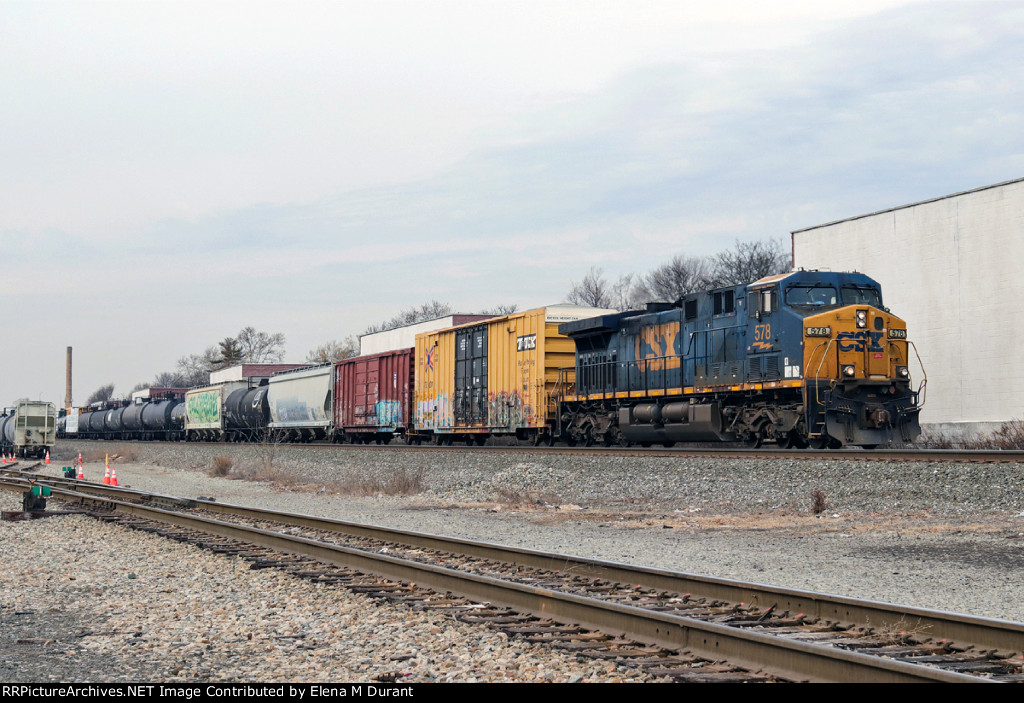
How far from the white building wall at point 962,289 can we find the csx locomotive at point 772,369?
380 inches

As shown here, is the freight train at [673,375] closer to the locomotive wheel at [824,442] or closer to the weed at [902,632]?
the locomotive wheel at [824,442]

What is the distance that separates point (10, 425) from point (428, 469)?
36.9 m

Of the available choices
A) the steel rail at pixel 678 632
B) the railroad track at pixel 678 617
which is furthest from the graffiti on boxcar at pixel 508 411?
the steel rail at pixel 678 632

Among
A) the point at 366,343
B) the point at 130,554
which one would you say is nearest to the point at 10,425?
the point at 366,343

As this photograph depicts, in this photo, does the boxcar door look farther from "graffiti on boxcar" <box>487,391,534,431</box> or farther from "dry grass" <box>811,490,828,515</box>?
"dry grass" <box>811,490,828,515</box>

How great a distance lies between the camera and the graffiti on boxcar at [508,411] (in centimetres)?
2567

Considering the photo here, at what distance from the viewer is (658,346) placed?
21.9 meters

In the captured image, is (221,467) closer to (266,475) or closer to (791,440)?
(266,475)

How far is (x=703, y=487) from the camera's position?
15.5 metres

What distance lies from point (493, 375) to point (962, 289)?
13.6 meters

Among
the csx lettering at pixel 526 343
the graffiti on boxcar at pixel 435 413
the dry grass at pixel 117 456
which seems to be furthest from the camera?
the dry grass at pixel 117 456

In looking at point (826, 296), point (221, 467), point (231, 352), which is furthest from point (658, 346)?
point (231, 352)

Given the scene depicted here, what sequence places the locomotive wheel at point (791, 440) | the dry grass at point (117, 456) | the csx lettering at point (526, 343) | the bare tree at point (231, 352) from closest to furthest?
the locomotive wheel at point (791, 440)
the csx lettering at point (526, 343)
the dry grass at point (117, 456)
the bare tree at point (231, 352)
